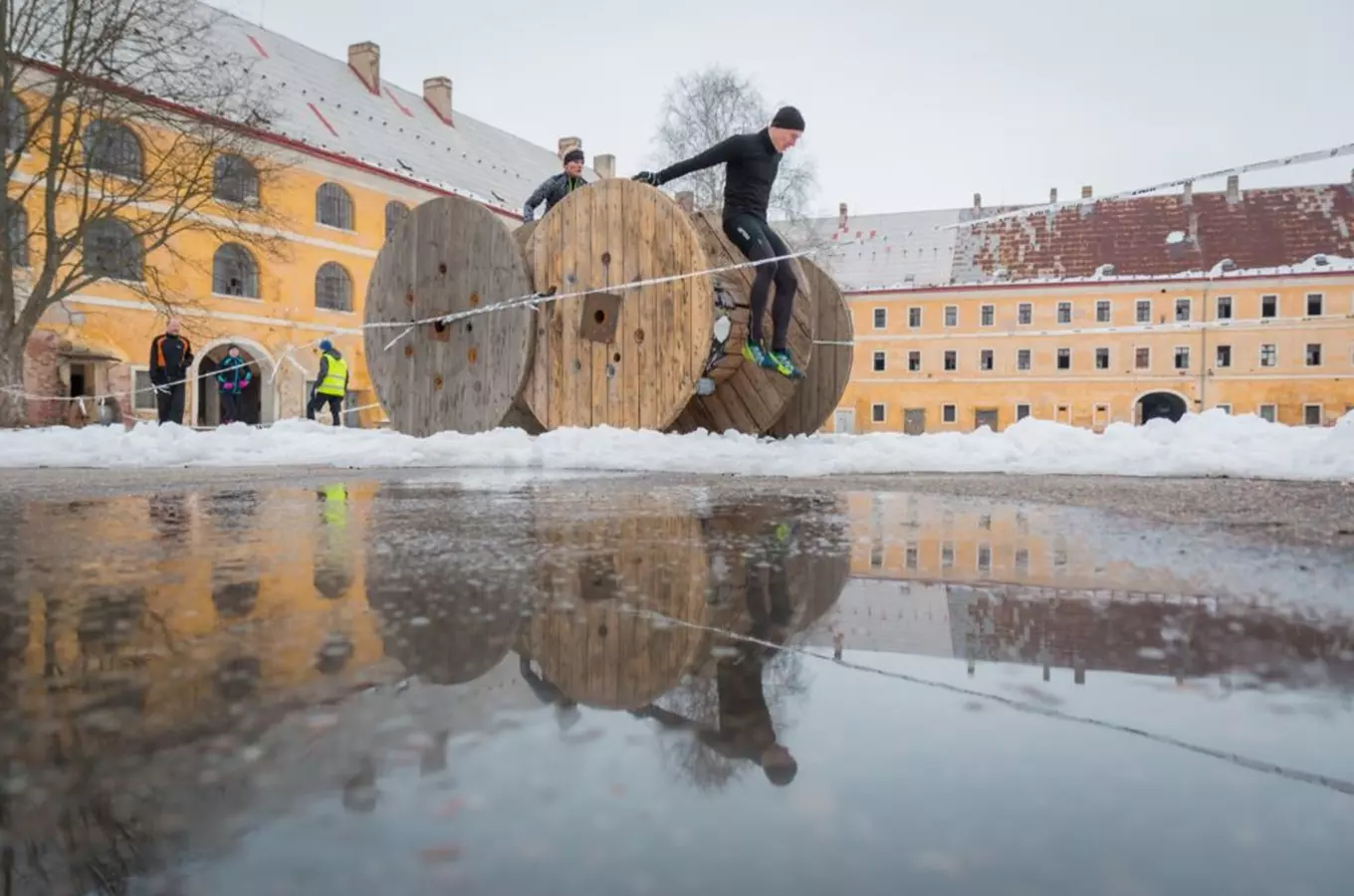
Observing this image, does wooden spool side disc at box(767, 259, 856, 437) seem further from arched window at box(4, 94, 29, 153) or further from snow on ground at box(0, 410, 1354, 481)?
arched window at box(4, 94, 29, 153)

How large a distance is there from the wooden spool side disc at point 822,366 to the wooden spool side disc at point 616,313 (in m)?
2.32

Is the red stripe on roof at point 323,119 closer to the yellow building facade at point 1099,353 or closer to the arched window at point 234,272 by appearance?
the arched window at point 234,272

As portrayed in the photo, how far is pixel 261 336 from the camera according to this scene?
2723cm

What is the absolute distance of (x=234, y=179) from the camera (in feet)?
78.6

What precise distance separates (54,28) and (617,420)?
54.3 feet

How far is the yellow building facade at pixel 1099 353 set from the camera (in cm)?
4288

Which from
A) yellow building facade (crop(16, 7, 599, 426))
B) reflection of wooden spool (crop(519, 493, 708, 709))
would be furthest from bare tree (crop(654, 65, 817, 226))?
reflection of wooden spool (crop(519, 493, 708, 709))

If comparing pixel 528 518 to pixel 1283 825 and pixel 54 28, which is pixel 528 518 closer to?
pixel 1283 825

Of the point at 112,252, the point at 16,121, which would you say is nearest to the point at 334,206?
the point at 112,252

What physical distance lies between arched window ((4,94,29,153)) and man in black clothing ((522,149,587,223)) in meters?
12.6

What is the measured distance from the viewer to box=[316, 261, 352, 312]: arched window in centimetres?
2905

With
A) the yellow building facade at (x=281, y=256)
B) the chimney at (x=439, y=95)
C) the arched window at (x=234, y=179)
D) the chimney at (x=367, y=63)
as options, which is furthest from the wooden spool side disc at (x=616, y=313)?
the chimney at (x=439, y=95)

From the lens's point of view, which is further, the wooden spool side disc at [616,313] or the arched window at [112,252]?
the arched window at [112,252]

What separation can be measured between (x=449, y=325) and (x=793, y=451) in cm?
454
